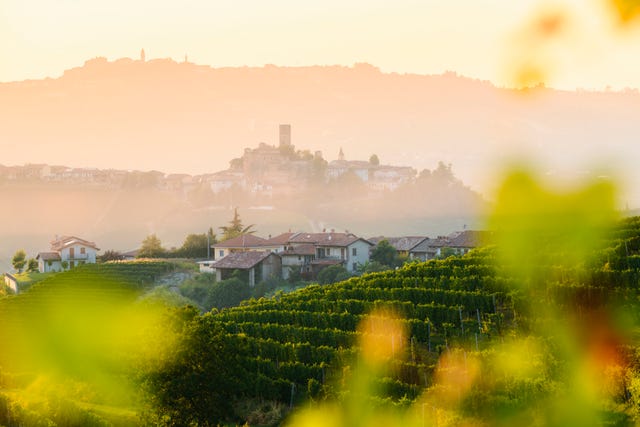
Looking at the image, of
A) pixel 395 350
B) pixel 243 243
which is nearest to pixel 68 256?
pixel 243 243

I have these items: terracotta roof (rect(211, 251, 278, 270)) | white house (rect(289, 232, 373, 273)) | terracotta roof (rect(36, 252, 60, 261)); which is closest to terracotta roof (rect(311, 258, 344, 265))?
white house (rect(289, 232, 373, 273))

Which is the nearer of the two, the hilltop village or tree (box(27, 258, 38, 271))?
tree (box(27, 258, 38, 271))

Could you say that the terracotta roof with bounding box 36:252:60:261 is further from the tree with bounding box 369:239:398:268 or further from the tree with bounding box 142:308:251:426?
the tree with bounding box 142:308:251:426

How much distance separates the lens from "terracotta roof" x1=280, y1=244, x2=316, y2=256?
55.3m

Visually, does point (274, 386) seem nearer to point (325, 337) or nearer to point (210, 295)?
point (325, 337)

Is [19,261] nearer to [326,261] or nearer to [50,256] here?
[50,256]

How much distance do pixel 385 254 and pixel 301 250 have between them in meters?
5.73

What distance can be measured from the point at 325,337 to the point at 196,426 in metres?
6.31

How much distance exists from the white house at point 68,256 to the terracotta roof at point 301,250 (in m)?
16.6

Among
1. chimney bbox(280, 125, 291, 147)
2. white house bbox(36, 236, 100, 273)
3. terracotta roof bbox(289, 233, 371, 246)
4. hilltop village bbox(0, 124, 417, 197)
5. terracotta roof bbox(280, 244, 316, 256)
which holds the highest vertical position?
chimney bbox(280, 125, 291, 147)

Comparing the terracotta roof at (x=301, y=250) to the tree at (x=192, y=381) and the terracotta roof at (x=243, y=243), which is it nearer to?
the terracotta roof at (x=243, y=243)

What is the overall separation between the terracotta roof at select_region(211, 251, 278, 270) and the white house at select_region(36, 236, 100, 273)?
562 inches

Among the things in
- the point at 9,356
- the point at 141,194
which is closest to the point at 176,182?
the point at 141,194

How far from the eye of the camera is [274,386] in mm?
21406
